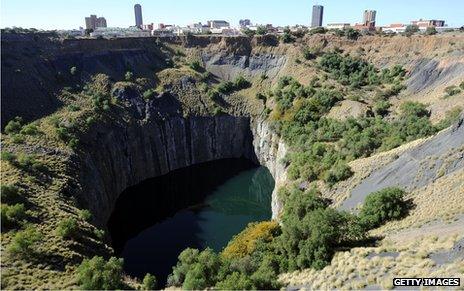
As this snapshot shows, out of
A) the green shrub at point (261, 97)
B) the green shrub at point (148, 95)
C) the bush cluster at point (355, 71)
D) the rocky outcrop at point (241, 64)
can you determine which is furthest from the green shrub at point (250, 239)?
the rocky outcrop at point (241, 64)

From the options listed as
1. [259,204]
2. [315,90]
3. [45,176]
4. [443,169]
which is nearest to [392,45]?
[315,90]

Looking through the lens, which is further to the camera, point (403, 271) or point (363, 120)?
point (363, 120)

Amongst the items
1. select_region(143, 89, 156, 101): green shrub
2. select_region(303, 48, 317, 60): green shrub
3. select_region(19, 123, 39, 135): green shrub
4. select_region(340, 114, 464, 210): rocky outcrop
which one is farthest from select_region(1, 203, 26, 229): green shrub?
select_region(303, 48, 317, 60): green shrub

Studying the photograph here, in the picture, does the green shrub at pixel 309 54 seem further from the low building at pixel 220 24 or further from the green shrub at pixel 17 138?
the low building at pixel 220 24

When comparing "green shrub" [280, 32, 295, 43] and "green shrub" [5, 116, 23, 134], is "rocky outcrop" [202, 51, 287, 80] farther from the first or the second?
"green shrub" [5, 116, 23, 134]

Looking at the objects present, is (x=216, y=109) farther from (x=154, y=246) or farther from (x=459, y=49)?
(x=459, y=49)
